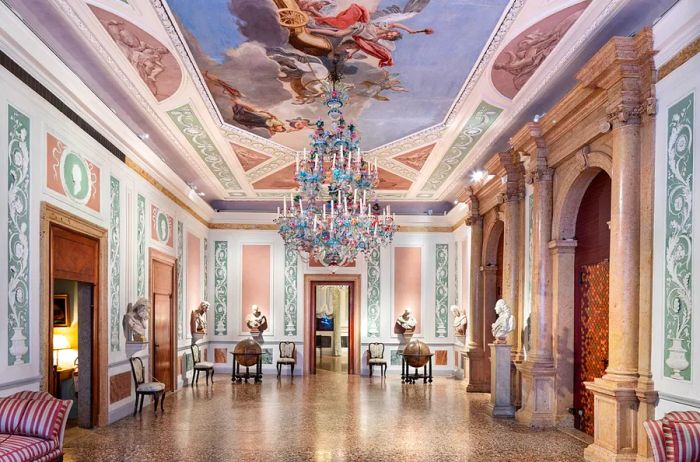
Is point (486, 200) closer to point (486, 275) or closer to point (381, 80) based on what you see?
point (486, 275)

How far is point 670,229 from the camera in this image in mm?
5305

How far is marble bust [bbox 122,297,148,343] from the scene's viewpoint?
887cm

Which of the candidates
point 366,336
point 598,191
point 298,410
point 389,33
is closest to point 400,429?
point 298,410

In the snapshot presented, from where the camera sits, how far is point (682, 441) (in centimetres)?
430

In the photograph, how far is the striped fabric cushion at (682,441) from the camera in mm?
4270

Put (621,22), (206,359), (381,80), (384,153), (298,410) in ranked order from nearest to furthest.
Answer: (621,22) < (381,80) < (298,410) < (384,153) < (206,359)

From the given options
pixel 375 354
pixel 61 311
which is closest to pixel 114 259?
pixel 61 311

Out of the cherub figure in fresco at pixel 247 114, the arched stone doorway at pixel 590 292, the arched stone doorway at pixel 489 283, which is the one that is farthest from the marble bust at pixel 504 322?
the cherub figure in fresco at pixel 247 114

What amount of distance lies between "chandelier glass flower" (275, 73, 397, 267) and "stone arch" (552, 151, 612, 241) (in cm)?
241

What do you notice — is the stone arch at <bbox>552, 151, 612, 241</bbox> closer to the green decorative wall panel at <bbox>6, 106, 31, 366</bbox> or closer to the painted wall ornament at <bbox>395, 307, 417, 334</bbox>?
the green decorative wall panel at <bbox>6, 106, 31, 366</bbox>

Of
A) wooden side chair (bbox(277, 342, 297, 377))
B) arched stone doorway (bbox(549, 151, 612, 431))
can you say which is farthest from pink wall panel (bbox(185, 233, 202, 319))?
arched stone doorway (bbox(549, 151, 612, 431))

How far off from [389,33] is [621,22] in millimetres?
2110

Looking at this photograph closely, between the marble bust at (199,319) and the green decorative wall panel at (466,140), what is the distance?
5.60 meters

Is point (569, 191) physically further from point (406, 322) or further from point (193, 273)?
point (193, 273)
